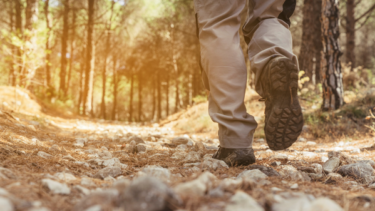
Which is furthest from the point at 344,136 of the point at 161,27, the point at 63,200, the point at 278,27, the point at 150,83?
the point at 150,83

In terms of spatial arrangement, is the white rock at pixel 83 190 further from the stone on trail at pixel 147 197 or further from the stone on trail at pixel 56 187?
the stone on trail at pixel 147 197

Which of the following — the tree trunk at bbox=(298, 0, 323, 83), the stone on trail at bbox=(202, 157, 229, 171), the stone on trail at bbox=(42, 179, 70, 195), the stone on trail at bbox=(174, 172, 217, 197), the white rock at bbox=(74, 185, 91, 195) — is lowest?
the stone on trail at bbox=(202, 157, 229, 171)

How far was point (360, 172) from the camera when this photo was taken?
65.3 inches

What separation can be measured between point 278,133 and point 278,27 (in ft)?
2.25

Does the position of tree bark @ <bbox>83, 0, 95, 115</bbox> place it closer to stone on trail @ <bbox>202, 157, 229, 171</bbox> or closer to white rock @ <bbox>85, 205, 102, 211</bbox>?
stone on trail @ <bbox>202, 157, 229, 171</bbox>

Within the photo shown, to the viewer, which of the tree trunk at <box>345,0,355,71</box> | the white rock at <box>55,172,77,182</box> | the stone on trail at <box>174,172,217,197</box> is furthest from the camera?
the tree trunk at <box>345,0,355,71</box>

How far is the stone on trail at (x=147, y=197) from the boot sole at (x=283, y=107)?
37.8 inches

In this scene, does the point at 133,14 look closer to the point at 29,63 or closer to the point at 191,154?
the point at 29,63

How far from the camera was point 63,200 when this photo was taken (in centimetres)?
92

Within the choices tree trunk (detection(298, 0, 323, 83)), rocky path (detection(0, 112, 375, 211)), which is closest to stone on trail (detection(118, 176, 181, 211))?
rocky path (detection(0, 112, 375, 211))

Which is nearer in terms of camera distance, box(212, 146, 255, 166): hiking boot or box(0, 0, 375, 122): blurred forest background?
box(212, 146, 255, 166): hiking boot

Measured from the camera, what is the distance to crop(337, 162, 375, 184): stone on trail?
1.62 metres

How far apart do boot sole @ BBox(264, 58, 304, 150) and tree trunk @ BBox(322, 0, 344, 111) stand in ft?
11.9

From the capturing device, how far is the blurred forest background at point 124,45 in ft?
24.4
